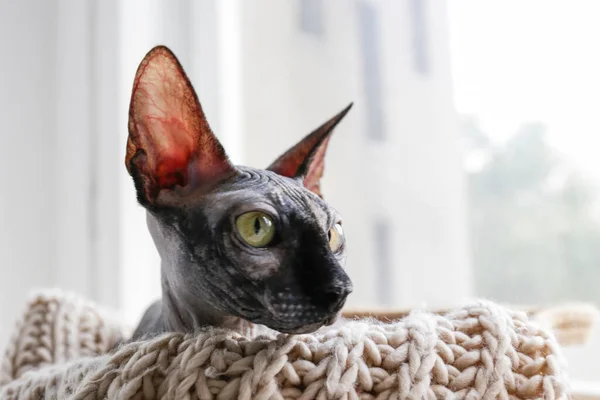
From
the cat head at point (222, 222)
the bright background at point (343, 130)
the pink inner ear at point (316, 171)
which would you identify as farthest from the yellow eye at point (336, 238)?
the bright background at point (343, 130)

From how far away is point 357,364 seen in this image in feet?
1.35

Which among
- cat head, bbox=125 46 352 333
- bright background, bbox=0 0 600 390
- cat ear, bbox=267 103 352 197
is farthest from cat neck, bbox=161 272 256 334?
bright background, bbox=0 0 600 390

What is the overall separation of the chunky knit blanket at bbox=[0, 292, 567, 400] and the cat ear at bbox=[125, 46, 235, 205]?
12cm

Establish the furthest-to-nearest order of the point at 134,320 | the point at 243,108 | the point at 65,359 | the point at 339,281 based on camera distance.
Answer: the point at 243,108, the point at 134,320, the point at 65,359, the point at 339,281

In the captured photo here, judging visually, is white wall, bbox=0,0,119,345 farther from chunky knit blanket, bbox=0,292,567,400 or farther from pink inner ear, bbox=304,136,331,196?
chunky knit blanket, bbox=0,292,567,400

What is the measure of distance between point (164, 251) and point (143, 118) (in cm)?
10

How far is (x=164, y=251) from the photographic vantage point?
507 millimetres

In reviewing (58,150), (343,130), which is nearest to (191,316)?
(343,130)

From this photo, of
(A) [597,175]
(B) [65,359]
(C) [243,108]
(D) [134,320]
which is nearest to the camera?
(B) [65,359]

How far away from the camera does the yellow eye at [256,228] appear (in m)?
0.43

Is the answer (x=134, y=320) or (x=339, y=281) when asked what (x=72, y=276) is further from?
(x=339, y=281)

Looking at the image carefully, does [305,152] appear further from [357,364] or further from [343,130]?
[343,130]

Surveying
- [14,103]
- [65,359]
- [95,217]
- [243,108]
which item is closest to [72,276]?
[95,217]

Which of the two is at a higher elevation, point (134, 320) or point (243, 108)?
point (243, 108)
